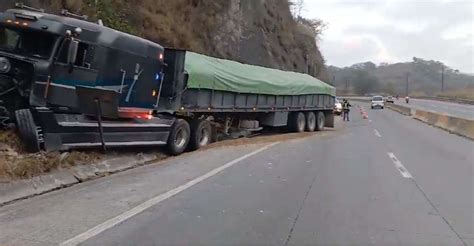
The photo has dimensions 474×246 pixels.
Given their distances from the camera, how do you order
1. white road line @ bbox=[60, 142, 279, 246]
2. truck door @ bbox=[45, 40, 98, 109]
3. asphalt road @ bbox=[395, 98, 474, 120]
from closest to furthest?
white road line @ bbox=[60, 142, 279, 246]
truck door @ bbox=[45, 40, 98, 109]
asphalt road @ bbox=[395, 98, 474, 120]

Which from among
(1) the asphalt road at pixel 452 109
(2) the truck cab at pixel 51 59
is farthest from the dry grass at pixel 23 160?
(1) the asphalt road at pixel 452 109

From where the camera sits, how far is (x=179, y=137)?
1597cm

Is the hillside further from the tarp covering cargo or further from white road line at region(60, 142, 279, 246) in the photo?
white road line at region(60, 142, 279, 246)

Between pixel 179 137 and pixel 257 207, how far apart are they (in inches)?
314

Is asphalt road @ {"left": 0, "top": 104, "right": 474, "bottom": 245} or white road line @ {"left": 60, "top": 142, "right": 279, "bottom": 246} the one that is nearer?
white road line @ {"left": 60, "top": 142, "right": 279, "bottom": 246}

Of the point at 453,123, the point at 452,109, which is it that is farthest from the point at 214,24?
the point at 452,109

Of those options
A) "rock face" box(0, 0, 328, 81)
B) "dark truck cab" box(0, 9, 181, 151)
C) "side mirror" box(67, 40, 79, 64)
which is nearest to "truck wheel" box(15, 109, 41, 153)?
"dark truck cab" box(0, 9, 181, 151)

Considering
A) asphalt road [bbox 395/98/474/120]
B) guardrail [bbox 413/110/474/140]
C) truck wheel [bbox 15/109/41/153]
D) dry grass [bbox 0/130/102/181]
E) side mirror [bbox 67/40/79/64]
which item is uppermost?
asphalt road [bbox 395/98/474/120]

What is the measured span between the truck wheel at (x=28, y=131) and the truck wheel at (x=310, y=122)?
19393 millimetres

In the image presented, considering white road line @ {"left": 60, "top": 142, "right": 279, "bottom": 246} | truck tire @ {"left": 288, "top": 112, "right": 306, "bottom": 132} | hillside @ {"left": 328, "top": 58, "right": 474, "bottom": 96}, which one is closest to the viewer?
white road line @ {"left": 60, "top": 142, "right": 279, "bottom": 246}

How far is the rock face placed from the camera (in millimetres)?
24394

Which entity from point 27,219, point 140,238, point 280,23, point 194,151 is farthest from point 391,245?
point 280,23

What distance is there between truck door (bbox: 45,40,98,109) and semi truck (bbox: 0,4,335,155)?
→ 21 millimetres

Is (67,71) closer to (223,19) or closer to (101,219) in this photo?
(101,219)
